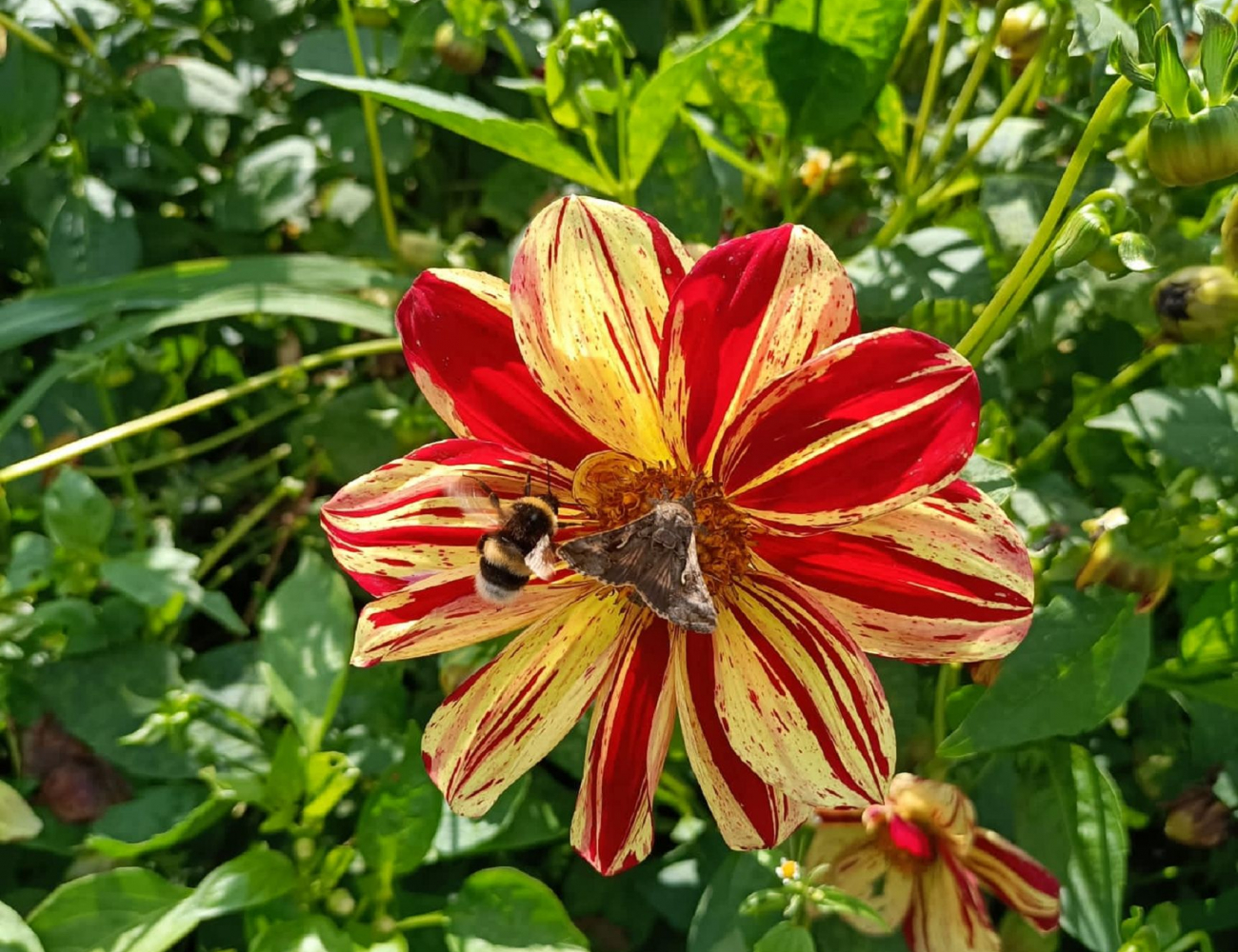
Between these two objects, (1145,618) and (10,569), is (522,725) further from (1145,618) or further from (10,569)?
(10,569)

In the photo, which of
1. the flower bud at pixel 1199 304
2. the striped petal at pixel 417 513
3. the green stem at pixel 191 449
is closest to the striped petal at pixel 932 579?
the striped petal at pixel 417 513

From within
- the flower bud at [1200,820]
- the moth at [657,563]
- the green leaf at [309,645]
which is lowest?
the flower bud at [1200,820]

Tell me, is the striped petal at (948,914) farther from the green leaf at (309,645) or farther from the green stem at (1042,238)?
the green leaf at (309,645)

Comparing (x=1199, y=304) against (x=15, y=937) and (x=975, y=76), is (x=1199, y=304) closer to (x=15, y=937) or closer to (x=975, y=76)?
(x=975, y=76)

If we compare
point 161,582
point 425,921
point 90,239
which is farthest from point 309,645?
point 90,239

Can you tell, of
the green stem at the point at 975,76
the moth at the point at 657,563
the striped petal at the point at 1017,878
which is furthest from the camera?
the green stem at the point at 975,76

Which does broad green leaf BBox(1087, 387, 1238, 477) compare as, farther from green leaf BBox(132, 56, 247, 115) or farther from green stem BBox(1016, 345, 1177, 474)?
green leaf BBox(132, 56, 247, 115)
